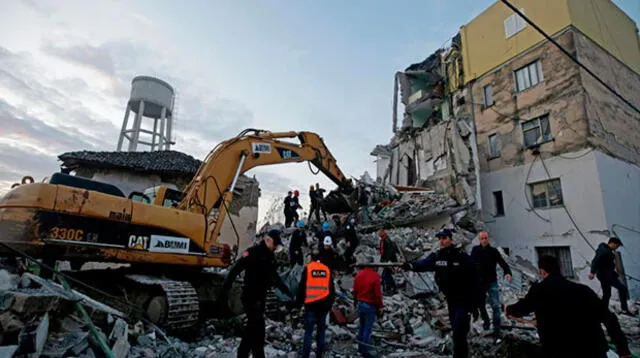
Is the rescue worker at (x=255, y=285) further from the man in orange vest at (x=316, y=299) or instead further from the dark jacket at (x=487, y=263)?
the dark jacket at (x=487, y=263)

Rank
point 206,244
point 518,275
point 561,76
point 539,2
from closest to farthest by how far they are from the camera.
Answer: point 206,244 < point 518,275 < point 561,76 < point 539,2

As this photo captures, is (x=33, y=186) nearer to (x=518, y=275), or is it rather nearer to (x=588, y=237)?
(x=518, y=275)

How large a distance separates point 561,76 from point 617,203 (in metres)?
5.54

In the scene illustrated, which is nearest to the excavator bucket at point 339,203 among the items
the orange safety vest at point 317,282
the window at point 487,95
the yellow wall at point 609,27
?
the orange safety vest at point 317,282

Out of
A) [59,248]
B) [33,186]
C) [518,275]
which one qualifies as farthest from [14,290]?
[518,275]

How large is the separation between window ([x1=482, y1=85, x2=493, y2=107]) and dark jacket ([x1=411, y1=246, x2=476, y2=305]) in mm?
15167

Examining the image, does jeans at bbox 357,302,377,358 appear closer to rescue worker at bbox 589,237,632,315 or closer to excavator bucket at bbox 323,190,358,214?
rescue worker at bbox 589,237,632,315

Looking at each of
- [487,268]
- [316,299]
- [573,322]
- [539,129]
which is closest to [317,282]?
[316,299]

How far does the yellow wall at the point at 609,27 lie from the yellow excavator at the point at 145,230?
15.9m

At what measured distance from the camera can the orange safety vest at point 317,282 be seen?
4.54m

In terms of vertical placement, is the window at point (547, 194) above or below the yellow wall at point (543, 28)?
below

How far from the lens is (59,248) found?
458 cm

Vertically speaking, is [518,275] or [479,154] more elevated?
[479,154]

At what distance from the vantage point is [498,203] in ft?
52.4
